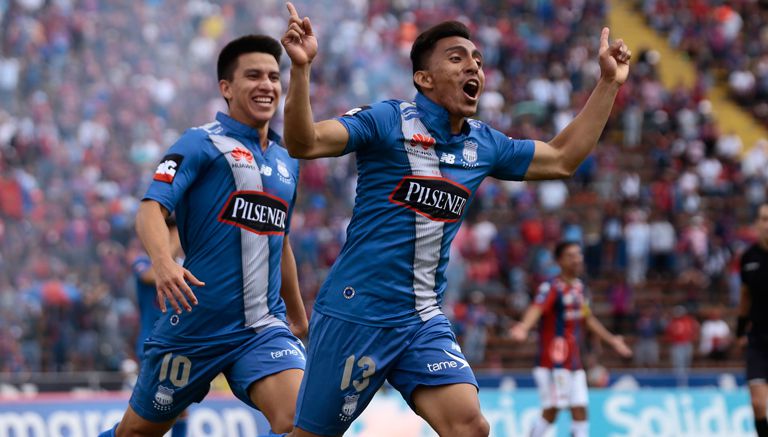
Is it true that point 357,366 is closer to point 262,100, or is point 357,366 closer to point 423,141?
point 423,141

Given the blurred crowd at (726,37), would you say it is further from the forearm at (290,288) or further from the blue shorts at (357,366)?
the blue shorts at (357,366)

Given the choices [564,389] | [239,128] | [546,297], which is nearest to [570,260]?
[546,297]

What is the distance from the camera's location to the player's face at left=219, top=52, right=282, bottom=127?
7.70 metres

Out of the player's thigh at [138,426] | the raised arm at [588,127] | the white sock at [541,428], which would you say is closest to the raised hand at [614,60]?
the raised arm at [588,127]

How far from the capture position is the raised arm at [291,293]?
800 cm

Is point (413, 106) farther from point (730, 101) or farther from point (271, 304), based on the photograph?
point (730, 101)

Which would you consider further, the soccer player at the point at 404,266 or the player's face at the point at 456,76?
the player's face at the point at 456,76

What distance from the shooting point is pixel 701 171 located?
28.6 m

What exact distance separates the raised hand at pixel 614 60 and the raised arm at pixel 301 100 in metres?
1.70

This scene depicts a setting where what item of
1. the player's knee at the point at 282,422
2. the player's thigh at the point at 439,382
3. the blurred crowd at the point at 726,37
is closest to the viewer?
the player's thigh at the point at 439,382

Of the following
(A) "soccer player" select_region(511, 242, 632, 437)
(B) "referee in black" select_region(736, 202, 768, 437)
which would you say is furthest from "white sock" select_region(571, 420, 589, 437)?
(B) "referee in black" select_region(736, 202, 768, 437)

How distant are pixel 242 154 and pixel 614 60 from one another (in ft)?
7.30

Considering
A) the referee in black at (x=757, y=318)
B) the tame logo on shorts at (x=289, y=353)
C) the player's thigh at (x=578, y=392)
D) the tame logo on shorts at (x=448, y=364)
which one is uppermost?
the tame logo on shorts at (x=289, y=353)

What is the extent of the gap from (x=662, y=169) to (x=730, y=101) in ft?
20.7
